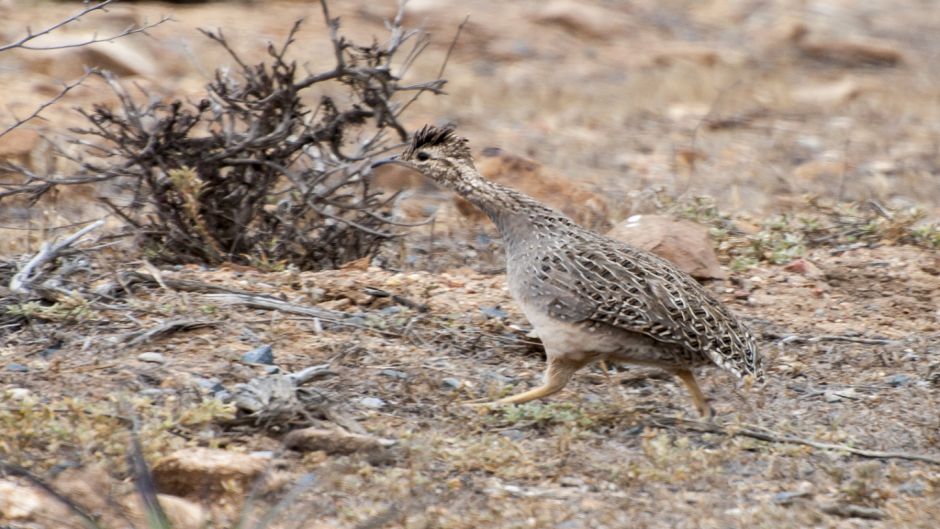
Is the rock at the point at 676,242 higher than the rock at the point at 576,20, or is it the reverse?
the rock at the point at 676,242

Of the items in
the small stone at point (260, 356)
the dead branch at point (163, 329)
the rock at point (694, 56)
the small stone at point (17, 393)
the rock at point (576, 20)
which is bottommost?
the rock at point (694, 56)

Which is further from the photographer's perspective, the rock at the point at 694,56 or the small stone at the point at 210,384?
the rock at the point at 694,56

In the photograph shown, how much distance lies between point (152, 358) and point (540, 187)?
373cm

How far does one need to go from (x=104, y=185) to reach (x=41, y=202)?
64cm

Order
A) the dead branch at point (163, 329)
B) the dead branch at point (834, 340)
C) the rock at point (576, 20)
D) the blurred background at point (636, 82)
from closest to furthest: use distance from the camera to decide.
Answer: the dead branch at point (163, 329) < the dead branch at point (834, 340) < the blurred background at point (636, 82) < the rock at point (576, 20)

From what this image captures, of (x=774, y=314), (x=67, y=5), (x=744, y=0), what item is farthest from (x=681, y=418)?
(x=744, y=0)

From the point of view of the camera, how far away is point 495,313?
6891mm

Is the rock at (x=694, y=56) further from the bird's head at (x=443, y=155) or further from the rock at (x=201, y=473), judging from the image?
the rock at (x=201, y=473)

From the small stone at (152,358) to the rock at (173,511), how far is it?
4.41 feet

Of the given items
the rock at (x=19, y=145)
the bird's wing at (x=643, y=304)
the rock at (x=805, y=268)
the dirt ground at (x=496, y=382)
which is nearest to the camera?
the dirt ground at (x=496, y=382)

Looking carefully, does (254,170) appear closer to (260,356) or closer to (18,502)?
(260,356)

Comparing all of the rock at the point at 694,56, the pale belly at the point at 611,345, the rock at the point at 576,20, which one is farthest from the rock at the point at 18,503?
the rock at the point at 576,20

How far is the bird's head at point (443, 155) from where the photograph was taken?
20.4 feet

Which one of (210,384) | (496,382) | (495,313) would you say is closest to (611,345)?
(496,382)
